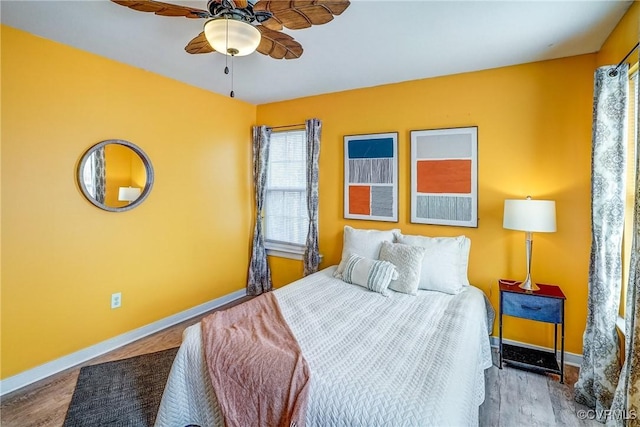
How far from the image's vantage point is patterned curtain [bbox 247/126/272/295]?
399 centimetres

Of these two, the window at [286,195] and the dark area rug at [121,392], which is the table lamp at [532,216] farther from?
the dark area rug at [121,392]

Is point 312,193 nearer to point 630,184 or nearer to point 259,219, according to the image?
point 259,219

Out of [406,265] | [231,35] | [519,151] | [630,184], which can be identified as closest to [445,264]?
[406,265]

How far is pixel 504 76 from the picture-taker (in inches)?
108

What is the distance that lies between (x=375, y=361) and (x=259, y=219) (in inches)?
110

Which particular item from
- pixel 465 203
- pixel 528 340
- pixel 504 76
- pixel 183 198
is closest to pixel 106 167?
pixel 183 198

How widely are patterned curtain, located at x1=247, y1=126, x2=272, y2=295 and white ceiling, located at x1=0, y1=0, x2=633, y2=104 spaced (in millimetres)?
992

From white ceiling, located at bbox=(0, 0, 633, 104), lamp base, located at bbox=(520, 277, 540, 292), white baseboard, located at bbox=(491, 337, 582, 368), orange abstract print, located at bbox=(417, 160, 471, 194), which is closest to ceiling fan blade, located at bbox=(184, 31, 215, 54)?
white ceiling, located at bbox=(0, 0, 633, 104)

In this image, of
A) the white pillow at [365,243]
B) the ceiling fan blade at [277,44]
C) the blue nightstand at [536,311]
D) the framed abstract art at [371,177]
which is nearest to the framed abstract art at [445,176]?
the framed abstract art at [371,177]

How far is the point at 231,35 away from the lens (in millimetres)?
1514

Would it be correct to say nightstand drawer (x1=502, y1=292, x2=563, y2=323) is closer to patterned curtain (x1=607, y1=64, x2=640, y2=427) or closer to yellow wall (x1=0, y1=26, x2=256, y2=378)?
patterned curtain (x1=607, y1=64, x2=640, y2=427)

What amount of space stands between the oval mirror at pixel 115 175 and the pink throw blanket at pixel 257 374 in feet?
5.30

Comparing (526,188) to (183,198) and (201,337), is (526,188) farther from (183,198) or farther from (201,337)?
(183,198)

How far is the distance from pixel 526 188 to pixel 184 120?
3278 mm
